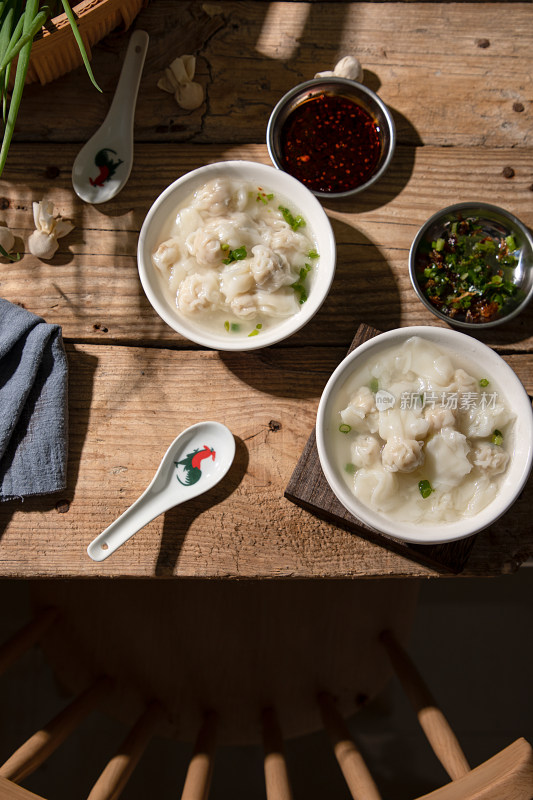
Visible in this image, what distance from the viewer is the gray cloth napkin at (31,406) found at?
1.59m

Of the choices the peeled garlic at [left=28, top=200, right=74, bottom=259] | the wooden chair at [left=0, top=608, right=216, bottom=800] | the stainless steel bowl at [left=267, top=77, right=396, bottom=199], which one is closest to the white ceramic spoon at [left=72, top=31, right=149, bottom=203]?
the peeled garlic at [left=28, top=200, right=74, bottom=259]

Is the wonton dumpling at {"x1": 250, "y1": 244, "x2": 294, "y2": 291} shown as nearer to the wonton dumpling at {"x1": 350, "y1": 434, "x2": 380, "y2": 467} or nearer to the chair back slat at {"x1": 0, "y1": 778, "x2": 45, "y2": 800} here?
the wonton dumpling at {"x1": 350, "y1": 434, "x2": 380, "y2": 467}

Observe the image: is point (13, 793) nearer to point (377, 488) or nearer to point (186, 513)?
point (186, 513)

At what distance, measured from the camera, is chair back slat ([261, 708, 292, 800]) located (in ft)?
5.31

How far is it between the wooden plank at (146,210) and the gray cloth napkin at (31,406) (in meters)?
0.11

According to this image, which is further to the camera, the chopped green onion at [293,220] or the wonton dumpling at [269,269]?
the chopped green onion at [293,220]

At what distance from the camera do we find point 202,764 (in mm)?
1713

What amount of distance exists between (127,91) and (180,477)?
112 cm

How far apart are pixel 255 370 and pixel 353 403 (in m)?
0.34

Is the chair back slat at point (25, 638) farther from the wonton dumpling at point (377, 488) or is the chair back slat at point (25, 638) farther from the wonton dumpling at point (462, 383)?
the wonton dumpling at point (462, 383)

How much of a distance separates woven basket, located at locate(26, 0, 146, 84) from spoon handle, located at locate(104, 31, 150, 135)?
0.22ft

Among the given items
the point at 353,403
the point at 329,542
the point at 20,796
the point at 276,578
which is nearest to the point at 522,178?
the point at 353,403

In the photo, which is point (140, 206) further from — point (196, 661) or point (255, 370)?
point (196, 661)

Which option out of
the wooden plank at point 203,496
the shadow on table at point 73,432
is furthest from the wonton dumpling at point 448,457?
the shadow on table at point 73,432
